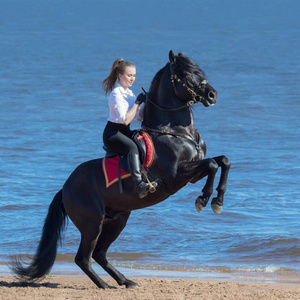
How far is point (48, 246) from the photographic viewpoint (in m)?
7.10

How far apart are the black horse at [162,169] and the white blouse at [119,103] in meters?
0.18

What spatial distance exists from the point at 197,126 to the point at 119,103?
12023 millimetres

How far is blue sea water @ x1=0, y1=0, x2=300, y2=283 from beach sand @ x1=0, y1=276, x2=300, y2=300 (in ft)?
2.48

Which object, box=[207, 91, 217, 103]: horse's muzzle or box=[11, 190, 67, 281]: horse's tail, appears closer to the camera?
box=[207, 91, 217, 103]: horse's muzzle

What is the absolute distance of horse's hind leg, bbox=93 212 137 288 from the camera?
6.91 m

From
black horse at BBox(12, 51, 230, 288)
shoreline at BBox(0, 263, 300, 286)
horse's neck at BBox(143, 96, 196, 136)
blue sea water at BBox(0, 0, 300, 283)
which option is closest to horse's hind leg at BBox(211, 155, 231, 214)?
black horse at BBox(12, 51, 230, 288)

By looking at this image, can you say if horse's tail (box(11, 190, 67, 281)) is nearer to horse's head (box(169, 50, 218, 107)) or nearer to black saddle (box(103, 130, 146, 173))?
black saddle (box(103, 130, 146, 173))

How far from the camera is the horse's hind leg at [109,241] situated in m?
6.91

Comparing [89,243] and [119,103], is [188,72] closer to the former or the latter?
[119,103]

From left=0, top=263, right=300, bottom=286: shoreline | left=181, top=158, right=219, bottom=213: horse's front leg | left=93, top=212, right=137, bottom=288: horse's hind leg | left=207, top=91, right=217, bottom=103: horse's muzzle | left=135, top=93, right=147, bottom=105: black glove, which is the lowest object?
left=0, top=263, right=300, bottom=286: shoreline

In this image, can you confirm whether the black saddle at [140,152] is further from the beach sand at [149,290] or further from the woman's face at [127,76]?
the beach sand at [149,290]

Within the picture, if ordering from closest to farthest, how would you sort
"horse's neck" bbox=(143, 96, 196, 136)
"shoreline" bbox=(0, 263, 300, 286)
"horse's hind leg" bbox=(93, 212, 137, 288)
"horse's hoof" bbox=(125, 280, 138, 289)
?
"horse's neck" bbox=(143, 96, 196, 136), "horse's hoof" bbox=(125, 280, 138, 289), "horse's hind leg" bbox=(93, 212, 137, 288), "shoreline" bbox=(0, 263, 300, 286)

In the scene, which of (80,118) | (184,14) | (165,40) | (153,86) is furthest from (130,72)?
(184,14)

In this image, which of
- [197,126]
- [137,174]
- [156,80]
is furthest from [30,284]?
[197,126]
